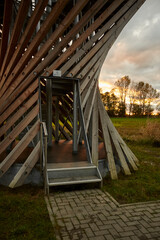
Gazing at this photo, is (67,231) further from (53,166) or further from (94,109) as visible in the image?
(94,109)

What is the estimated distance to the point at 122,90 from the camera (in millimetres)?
35000

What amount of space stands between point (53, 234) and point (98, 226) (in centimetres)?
64

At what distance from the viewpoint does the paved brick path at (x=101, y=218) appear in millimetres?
2553

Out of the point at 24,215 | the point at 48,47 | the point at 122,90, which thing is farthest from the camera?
the point at 122,90

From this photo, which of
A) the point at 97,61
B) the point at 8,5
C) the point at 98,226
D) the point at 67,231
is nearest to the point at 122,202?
the point at 98,226

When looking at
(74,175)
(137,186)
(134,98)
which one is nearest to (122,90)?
(134,98)

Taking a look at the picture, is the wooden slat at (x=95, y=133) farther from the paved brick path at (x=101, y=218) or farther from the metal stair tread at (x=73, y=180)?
the paved brick path at (x=101, y=218)

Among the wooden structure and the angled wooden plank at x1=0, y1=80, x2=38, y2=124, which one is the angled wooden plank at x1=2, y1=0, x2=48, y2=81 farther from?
the angled wooden plank at x1=0, y1=80, x2=38, y2=124

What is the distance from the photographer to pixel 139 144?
36.5ft

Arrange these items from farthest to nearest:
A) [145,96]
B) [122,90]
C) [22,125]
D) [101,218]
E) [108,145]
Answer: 1. [122,90]
2. [145,96]
3. [108,145]
4. [22,125]
5. [101,218]

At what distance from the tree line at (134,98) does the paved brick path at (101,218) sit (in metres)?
30.9

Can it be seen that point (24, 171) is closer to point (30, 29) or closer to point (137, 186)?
point (137, 186)

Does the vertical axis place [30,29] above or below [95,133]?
above

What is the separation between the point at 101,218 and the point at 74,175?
4.62 ft
